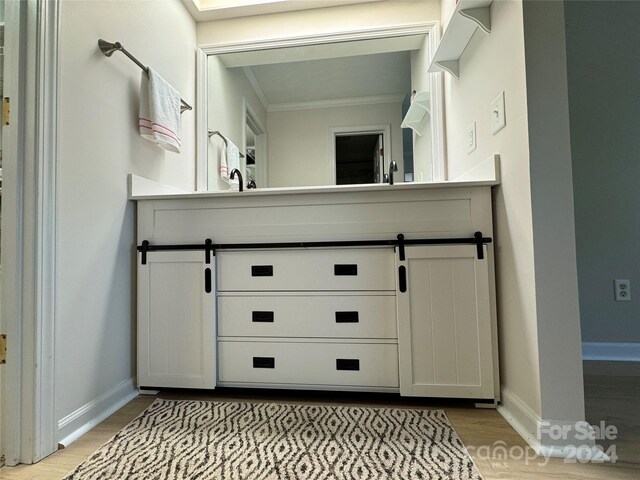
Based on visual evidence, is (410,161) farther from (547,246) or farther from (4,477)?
(4,477)

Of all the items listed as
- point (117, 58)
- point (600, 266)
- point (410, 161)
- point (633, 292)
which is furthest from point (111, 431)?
point (633, 292)

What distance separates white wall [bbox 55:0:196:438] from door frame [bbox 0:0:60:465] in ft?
0.16

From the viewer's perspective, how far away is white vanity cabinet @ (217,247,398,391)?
1317mm

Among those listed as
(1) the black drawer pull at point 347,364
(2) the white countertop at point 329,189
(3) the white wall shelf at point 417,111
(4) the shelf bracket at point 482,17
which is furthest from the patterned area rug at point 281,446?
(3) the white wall shelf at point 417,111

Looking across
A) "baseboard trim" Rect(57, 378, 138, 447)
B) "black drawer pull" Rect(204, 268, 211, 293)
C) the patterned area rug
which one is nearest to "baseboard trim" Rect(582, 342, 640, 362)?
the patterned area rug

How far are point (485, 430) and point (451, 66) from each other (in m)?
1.68

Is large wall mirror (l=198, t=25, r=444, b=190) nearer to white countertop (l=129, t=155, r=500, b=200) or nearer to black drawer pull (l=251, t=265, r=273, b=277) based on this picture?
white countertop (l=129, t=155, r=500, b=200)

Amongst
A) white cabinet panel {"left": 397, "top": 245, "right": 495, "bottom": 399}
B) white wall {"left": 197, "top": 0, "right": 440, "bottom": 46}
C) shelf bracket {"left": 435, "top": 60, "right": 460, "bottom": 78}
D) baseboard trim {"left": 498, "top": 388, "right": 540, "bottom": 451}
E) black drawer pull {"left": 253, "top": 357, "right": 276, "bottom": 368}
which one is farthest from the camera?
white wall {"left": 197, "top": 0, "right": 440, "bottom": 46}

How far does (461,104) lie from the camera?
165 cm

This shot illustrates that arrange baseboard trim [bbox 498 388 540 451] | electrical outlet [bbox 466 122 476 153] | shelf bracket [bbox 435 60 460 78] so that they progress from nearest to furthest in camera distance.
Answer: baseboard trim [bbox 498 388 540 451]
electrical outlet [bbox 466 122 476 153]
shelf bracket [bbox 435 60 460 78]

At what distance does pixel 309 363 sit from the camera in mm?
1340

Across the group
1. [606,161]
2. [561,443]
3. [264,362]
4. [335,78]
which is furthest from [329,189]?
[606,161]

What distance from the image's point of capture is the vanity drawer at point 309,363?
131 centimetres

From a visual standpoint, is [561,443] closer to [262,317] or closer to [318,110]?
[262,317]
